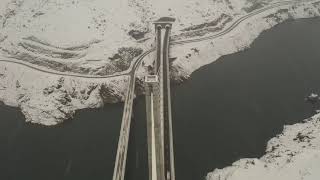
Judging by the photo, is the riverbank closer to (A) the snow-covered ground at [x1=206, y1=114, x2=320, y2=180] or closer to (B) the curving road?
(B) the curving road

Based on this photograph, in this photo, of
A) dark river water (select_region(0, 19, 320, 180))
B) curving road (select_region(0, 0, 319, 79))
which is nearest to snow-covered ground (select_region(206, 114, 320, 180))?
dark river water (select_region(0, 19, 320, 180))

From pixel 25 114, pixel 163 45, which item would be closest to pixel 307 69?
pixel 163 45

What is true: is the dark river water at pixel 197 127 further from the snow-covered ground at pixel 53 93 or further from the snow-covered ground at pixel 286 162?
the snow-covered ground at pixel 286 162

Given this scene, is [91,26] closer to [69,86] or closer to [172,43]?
[172,43]

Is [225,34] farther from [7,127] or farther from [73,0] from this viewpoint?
[7,127]

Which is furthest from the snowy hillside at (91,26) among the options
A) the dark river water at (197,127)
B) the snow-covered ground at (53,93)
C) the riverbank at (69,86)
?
the dark river water at (197,127)

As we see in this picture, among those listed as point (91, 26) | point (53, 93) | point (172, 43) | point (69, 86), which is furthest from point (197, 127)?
point (91, 26)
